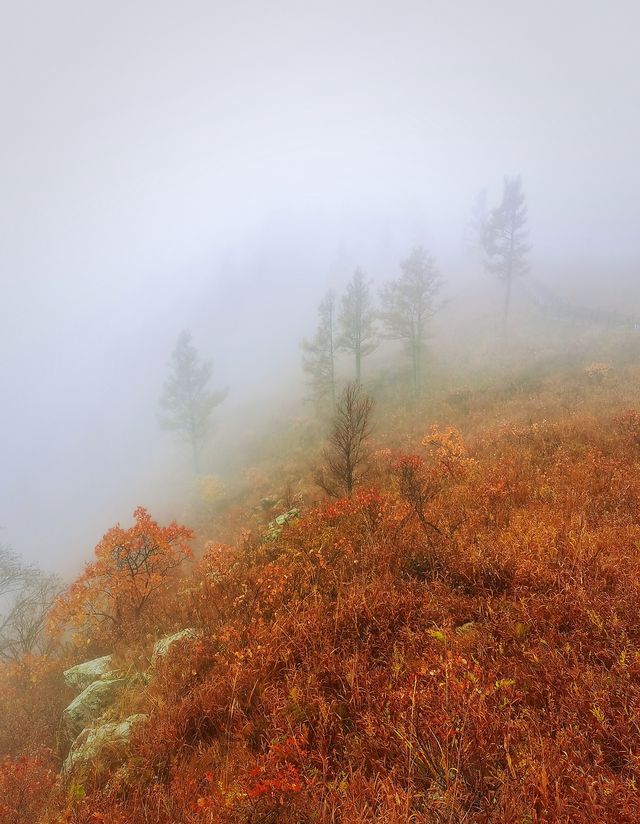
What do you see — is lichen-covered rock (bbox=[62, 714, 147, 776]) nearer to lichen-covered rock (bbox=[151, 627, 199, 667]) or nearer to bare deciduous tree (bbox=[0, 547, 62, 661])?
lichen-covered rock (bbox=[151, 627, 199, 667])

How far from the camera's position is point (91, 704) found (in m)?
5.46

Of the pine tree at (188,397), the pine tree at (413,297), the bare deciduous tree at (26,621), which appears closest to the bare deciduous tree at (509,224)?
the pine tree at (413,297)

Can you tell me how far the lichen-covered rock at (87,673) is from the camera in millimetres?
6473

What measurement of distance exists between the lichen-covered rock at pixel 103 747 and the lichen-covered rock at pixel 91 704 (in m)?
0.69

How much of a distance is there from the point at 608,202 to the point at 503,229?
7295 centimetres

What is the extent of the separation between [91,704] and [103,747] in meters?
1.92

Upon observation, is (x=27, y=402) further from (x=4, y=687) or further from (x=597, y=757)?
(x=597, y=757)

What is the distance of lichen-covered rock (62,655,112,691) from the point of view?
6473 millimetres

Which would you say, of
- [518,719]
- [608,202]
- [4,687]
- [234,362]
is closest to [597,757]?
[518,719]

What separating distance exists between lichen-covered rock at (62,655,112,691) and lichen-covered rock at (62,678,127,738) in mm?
712

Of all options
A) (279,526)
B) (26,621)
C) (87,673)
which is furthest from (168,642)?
(26,621)

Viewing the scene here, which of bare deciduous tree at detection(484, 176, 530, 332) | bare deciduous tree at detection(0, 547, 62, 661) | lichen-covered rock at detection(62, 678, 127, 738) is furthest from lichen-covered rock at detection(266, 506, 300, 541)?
bare deciduous tree at detection(484, 176, 530, 332)

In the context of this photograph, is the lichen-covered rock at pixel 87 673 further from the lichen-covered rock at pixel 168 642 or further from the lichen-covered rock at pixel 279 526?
the lichen-covered rock at pixel 279 526

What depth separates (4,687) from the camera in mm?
9805
